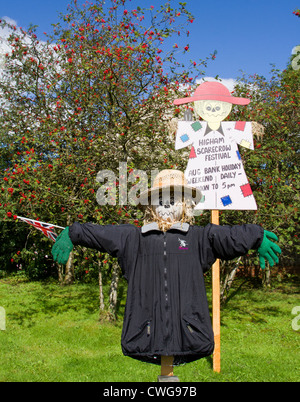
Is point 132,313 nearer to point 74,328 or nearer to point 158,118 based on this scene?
point 74,328

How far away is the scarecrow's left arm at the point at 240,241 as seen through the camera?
8.60ft

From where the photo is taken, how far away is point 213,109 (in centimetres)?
464

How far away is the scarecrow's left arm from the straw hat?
0.41 metres

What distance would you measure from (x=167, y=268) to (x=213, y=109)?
8.45ft

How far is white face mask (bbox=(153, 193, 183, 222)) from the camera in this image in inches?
116

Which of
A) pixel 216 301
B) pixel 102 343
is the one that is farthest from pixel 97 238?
pixel 102 343

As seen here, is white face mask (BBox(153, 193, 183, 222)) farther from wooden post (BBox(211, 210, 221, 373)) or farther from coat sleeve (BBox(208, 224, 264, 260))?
wooden post (BBox(211, 210, 221, 373))

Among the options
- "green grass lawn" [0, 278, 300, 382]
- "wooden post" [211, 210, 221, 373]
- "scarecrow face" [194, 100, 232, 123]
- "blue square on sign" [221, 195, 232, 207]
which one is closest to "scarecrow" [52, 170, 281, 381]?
"blue square on sign" [221, 195, 232, 207]

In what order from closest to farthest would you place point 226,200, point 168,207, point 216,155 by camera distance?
point 168,207, point 226,200, point 216,155

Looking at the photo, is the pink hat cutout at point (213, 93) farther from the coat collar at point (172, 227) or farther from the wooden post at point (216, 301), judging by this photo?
the coat collar at point (172, 227)

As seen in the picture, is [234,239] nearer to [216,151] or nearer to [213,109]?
[216,151]

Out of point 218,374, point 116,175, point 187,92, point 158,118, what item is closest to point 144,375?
point 218,374

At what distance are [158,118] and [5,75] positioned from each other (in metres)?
4.80
